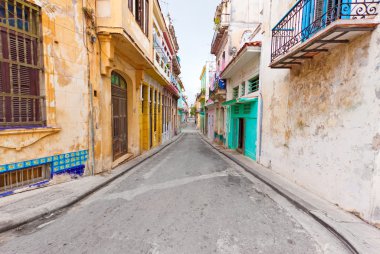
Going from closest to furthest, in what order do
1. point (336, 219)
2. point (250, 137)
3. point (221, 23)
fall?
point (336, 219)
point (250, 137)
point (221, 23)

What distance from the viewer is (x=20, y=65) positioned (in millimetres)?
3973

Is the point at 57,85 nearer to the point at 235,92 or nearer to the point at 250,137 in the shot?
the point at 250,137

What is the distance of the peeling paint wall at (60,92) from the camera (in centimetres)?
→ 396

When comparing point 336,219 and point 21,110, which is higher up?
point 21,110

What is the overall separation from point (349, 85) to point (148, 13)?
953 cm

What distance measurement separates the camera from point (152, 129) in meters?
12.4

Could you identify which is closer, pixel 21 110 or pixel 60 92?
pixel 21 110

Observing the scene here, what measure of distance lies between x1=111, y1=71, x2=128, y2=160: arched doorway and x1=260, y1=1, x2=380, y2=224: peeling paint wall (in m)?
6.89

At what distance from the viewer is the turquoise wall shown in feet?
27.2

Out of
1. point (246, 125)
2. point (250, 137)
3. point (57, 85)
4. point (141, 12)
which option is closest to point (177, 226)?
point (57, 85)

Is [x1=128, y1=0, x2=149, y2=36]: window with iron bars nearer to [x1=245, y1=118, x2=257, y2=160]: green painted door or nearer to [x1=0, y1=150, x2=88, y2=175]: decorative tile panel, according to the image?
[x1=0, y1=150, x2=88, y2=175]: decorative tile panel

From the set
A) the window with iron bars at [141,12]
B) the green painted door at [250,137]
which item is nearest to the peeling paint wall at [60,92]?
the window with iron bars at [141,12]

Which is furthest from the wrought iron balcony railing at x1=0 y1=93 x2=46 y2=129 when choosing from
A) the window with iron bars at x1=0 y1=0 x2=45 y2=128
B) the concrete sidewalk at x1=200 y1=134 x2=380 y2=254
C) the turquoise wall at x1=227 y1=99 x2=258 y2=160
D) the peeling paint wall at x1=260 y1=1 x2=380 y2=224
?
the turquoise wall at x1=227 y1=99 x2=258 y2=160

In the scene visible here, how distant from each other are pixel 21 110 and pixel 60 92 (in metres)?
0.96
